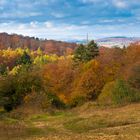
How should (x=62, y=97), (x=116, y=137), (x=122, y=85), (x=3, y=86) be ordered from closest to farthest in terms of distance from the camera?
(x=116, y=137), (x=122, y=85), (x=3, y=86), (x=62, y=97)

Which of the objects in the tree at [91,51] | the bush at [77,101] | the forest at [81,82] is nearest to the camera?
the forest at [81,82]

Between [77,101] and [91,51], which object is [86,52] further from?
[77,101]

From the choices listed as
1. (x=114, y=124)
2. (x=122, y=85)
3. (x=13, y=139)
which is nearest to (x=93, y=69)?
(x=122, y=85)

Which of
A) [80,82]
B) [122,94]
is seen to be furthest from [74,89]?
[122,94]

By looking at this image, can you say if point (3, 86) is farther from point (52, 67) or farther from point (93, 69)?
point (52, 67)

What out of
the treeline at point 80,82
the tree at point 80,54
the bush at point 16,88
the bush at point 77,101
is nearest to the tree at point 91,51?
the treeline at point 80,82

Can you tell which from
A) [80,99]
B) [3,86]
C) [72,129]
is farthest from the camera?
[80,99]

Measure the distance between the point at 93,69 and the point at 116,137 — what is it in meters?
68.3

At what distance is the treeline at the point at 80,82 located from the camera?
74562 mm

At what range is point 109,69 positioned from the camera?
9888 cm

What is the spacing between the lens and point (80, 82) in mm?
95188

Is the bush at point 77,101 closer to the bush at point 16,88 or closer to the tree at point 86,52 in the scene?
the bush at point 16,88

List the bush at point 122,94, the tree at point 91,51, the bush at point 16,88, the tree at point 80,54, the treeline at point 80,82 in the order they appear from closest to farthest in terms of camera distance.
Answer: the bush at point 122,94 < the treeline at point 80,82 < the bush at point 16,88 < the tree at point 91,51 < the tree at point 80,54

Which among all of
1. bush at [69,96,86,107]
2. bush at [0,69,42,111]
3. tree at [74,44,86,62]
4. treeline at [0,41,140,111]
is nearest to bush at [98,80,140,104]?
treeline at [0,41,140,111]
